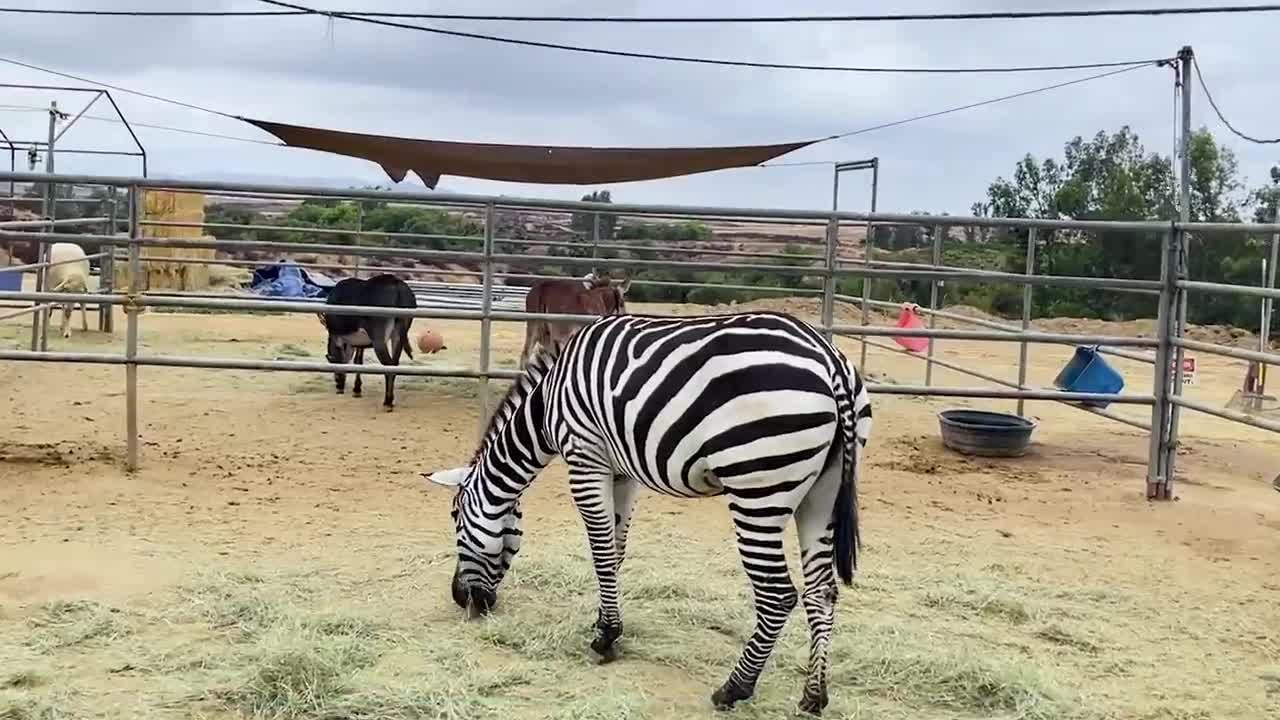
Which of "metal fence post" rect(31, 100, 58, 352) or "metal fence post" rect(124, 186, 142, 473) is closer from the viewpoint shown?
"metal fence post" rect(124, 186, 142, 473)

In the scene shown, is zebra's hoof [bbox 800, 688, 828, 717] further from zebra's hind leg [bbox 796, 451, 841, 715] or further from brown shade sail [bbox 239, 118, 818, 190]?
brown shade sail [bbox 239, 118, 818, 190]

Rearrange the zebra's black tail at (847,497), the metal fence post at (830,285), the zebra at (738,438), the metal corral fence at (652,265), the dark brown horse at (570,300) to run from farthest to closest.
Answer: the dark brown horse at (570,300), the metal fence post at (830,285), the metal corral fence at (652,265), the zebra's black tail at (847,497), the zebra at (738,438)

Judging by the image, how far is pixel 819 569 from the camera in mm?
3502

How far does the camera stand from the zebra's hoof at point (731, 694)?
3463 millimetres

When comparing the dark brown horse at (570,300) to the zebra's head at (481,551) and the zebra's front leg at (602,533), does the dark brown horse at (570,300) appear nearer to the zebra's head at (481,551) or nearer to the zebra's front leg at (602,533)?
the zebra's head at (481,551)

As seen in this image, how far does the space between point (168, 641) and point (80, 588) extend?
2.64 feet

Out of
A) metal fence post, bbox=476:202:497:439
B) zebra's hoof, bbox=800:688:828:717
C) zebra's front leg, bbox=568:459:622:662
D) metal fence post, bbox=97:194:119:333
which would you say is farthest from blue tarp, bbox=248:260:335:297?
zebra's hoof, bbox=800:688:828:717

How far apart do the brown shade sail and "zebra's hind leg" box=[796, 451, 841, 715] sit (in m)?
6.94

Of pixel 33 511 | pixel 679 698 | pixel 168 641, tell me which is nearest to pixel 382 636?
pixel 168 641

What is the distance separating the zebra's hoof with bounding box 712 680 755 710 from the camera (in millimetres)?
3463

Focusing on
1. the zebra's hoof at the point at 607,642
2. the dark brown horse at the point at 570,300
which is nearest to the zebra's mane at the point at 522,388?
the zebra's hoof at the point at 607,642

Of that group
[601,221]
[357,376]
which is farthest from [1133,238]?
[357,376]

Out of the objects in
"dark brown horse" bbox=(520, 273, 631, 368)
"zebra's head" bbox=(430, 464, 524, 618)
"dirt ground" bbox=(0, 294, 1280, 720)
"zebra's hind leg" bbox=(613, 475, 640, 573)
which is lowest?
"dirt ground" bbox=(0, 294, 1280, 720)

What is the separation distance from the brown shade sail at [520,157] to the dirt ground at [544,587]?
285 centimetres
